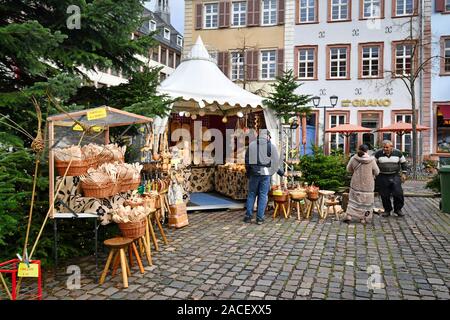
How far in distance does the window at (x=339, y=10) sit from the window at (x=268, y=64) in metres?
3.70

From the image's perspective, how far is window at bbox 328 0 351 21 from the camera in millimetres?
20766

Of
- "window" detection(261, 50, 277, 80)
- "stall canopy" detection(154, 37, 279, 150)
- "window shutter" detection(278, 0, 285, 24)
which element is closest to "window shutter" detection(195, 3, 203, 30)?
"window" detection(261, 50, 277, 80)

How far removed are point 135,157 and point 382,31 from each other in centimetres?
1795

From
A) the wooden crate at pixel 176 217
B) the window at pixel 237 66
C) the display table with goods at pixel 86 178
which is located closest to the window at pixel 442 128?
the window at pixel 237 66

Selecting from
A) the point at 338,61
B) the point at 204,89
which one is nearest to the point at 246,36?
the point at 338,61

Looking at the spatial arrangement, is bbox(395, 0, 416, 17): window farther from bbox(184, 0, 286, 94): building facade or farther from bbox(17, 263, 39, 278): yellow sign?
bbox(17, 263, 39, 278): yellow sign

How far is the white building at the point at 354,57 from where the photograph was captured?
1998cm

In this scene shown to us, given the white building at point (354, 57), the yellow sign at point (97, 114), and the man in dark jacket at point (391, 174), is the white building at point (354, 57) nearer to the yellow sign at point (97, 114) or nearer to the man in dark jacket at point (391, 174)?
the man in dark jacket at point (391, 174)

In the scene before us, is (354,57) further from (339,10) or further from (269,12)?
(269,12)

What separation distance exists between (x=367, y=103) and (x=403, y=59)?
2.99 meters

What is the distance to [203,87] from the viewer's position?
8.78m

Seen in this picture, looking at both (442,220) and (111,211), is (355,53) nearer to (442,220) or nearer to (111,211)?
(442,220)

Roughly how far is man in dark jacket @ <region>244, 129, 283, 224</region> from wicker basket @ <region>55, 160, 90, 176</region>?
381 cm

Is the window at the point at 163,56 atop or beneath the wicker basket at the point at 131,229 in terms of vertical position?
atop
